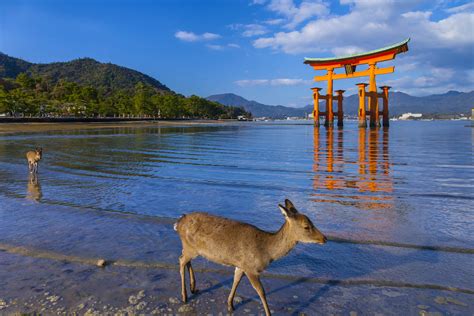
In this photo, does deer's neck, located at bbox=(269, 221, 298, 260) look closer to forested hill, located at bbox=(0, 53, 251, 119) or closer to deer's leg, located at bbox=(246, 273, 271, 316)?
deer's leg, located at bbox=(246, 273, 271, 316)

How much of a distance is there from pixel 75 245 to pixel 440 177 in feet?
41.9

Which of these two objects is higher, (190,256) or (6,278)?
(190,256)

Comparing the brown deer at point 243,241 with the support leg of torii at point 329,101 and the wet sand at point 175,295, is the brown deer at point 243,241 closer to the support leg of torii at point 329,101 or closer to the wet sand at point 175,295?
the wet sand at point 175,295

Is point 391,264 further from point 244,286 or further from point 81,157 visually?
point 81,157

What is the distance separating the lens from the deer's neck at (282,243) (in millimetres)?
3912

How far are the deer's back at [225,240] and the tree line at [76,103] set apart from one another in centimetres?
8217

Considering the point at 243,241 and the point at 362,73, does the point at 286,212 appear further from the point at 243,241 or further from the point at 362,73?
the point at 362,73

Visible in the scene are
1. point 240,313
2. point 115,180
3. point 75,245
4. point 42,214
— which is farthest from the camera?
point 115,180

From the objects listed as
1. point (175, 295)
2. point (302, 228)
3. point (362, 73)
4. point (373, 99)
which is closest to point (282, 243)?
point (302, 228)

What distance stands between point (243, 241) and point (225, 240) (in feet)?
0.70

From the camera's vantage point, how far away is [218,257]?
412 centimetres

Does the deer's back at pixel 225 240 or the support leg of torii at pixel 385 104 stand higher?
the support leg of torii at pixel 385 104

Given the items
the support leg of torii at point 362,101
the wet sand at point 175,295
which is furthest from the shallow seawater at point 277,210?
the support leg of torii at point 362,101

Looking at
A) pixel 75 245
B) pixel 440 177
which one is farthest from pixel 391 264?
pixel 440 177
